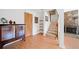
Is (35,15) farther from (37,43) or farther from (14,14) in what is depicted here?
(37,43)

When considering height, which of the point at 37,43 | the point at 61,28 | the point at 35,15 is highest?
the point at 35,15

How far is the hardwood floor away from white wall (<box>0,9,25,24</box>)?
0.33 meters

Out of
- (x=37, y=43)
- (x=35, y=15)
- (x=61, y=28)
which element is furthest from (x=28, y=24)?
(x=61, y=28)

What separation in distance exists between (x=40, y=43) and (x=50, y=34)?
0.74 ft

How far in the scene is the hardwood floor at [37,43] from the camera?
6.38 feet

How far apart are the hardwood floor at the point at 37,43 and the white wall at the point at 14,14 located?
33 centimetres

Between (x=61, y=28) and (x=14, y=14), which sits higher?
(x=14, y=14)

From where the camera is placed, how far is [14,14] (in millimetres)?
1895

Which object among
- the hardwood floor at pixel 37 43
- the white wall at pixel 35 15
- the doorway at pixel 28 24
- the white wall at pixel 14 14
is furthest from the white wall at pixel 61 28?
the white wall at pixel 14 14

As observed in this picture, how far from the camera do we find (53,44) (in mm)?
1949

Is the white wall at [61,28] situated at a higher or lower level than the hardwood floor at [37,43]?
higher

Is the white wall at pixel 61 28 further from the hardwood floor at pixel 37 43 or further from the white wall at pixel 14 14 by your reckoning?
the white wall at pixel 14 14

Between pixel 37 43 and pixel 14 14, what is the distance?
1.92ft

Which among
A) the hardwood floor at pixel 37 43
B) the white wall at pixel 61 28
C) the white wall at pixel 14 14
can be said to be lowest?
the hardwood floor at pixel 37 43
